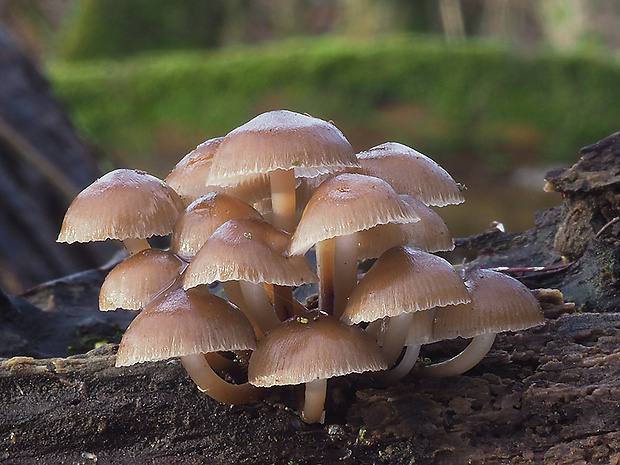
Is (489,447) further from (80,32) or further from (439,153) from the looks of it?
(80,32)

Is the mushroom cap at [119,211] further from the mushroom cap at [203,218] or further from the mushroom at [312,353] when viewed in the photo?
the mushroom at [312,353]

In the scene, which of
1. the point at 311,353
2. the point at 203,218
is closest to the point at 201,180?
the point at 203,218

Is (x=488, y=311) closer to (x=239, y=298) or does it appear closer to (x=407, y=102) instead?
(x=239, y=298)

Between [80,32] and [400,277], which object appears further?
[80,32]

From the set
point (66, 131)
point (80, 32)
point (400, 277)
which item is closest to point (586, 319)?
point (400, 277)

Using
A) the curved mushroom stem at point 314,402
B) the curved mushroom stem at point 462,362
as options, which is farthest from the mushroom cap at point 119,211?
the curved mushroom stem at point 462,362

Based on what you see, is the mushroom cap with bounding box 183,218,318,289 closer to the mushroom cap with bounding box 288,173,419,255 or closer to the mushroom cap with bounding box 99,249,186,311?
the mushroom cap with bounding box 288,173,419,255

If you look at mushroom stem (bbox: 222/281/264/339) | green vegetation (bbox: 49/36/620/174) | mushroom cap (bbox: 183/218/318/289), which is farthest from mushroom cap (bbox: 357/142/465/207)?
green vegetation (bbox: 49/36/620/174)
